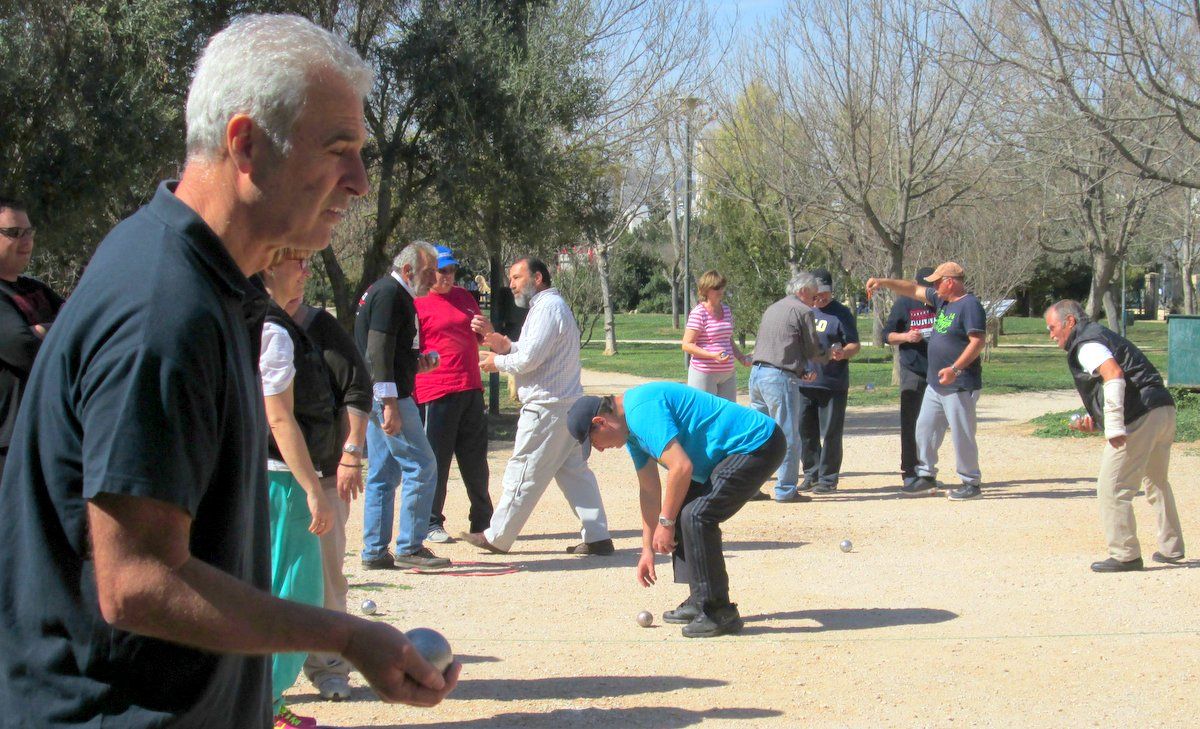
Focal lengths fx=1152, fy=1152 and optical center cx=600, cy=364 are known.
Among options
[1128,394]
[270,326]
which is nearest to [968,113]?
[1128,394]

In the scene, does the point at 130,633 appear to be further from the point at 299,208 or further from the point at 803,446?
the point at 803,446

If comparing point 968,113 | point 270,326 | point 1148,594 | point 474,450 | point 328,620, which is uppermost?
point 968,113

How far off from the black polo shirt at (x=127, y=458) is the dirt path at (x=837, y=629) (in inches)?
139

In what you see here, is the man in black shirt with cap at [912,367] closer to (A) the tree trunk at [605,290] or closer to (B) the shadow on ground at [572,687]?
(B) the shadow on ground at [572,687]

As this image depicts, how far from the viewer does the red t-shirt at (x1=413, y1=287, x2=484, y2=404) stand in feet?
27.7

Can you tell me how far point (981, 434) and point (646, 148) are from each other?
13499mm

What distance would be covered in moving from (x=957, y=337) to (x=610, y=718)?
265 inches

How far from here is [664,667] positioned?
575 cm

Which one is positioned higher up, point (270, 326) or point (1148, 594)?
point (270, 326)

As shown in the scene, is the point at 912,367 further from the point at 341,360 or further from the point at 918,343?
the point at 341,360

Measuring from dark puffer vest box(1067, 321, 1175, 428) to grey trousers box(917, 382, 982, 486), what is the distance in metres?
2.55

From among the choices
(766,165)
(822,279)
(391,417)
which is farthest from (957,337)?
(766,165)

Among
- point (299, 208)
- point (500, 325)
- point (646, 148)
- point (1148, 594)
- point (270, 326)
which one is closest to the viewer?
point (299, 208)

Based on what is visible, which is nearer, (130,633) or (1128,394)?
(130,633)
